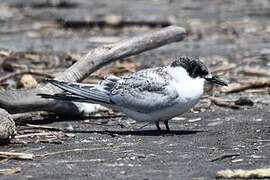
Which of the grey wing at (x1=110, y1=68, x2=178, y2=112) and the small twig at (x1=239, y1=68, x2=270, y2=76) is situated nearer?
the grey wing at (x1=110, y1=68, x2=178, y2=112)

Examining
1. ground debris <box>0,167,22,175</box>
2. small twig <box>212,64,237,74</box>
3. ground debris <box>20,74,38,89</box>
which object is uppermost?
small twig <box>212,64,237,74</box>

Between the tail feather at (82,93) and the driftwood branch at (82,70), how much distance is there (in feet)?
1.00

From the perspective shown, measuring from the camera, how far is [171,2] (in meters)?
17.7

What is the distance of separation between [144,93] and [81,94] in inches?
18.0

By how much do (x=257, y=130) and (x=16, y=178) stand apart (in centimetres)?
210

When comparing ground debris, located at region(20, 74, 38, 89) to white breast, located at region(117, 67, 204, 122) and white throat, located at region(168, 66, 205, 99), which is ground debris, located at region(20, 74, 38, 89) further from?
white throat, located at region(168, 66, 205, 99)

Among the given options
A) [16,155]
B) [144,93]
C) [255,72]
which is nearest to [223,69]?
[255,72]

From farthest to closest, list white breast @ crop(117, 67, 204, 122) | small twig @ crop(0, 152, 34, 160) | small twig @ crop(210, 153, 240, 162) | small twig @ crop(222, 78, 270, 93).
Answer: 1. small twig @ crop(222, 78, 270, 93)
2. white breast @ crop(117, 67, 204, 122)
3. small twig @ crop(0, 152, 34, 160)
4. small twig @ crop(210, 153, 240, 162)

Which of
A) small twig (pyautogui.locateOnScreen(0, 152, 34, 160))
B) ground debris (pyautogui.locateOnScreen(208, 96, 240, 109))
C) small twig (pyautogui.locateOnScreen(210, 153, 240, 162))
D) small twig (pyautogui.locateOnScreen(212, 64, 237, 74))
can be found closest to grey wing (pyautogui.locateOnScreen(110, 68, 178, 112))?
small twig (pyautogui.locateOnScreen(210, 153, 240, 162))

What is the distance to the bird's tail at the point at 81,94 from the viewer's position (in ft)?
22.6

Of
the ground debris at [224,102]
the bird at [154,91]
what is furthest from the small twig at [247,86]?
the bird at [154,91]

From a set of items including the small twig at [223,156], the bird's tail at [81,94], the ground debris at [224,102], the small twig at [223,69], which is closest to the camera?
the small twig at [223,156]

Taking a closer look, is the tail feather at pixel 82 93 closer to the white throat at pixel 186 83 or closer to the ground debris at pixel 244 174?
the white throat at pixel 186 83

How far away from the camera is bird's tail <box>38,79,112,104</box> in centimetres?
688
